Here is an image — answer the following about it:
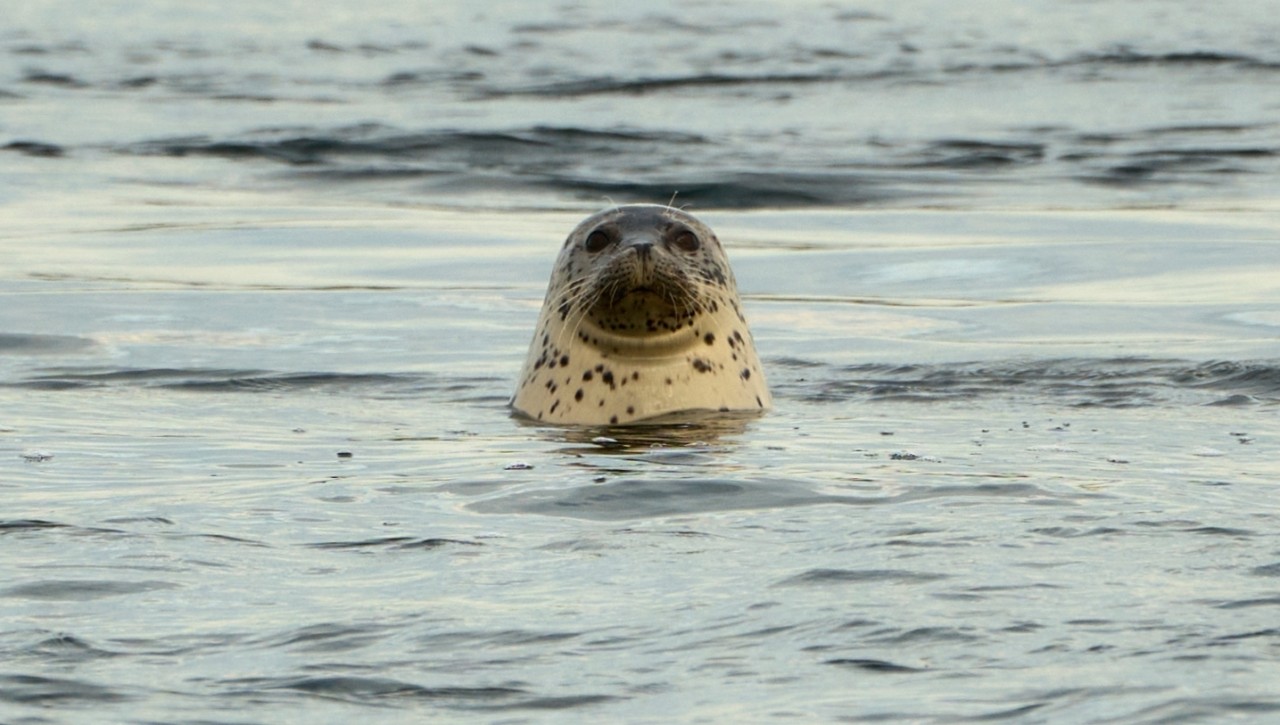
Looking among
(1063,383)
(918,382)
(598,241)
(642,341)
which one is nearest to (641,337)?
(642,341)

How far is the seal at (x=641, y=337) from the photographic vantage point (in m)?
8.99

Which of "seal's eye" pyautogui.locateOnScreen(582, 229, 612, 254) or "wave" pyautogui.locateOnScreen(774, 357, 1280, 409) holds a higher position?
"seal's eye" pyautogui.locateOnScreen(582, 229, 612, 254)

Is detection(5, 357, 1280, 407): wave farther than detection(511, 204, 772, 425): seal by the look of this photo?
Yes

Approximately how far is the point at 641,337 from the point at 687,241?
402mm

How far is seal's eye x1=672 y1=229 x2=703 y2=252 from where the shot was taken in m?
9.16

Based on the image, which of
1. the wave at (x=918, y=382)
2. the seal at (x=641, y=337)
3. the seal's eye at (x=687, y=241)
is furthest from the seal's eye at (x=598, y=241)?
the wave at (x=918, y=382)

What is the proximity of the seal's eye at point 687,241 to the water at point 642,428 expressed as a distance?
83 centimetres

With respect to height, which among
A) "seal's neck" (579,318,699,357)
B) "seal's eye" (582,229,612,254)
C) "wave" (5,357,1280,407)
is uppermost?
"seal's eye" (582,229,612,254)

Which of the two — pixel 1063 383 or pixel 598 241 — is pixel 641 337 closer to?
pixel 598 241

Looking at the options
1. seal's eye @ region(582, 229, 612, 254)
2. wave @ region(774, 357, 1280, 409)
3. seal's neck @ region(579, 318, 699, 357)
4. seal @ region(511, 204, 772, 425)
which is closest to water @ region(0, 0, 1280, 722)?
wave @ region(774, 357, 1280, 409)

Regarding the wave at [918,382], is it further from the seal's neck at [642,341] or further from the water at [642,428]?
the seal's neck at [642,341]

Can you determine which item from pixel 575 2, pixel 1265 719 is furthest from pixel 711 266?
pixel 575 2

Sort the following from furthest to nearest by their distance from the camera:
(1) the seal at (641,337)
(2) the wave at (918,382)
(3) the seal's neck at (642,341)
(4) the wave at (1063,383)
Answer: (2) the wave at (918,382) → (4) the wave at (1063,383) → (3) the seal's neck at (642,341) → (1) the seal at (641,337)

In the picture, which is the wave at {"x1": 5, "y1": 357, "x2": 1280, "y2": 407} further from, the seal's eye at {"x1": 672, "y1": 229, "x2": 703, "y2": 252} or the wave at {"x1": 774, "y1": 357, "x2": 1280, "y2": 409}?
the seal's eye at {"x1": 672, "y1": 229, "x2": 703, "y2": 252}
